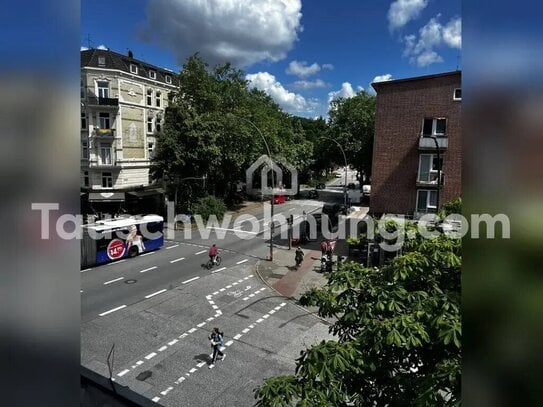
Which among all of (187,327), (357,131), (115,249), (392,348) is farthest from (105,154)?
(392,348)

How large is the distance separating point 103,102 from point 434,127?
2361 centimetres

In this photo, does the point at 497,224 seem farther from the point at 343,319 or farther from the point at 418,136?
the point at 418,136

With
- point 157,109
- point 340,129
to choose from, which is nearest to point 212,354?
point 157,109

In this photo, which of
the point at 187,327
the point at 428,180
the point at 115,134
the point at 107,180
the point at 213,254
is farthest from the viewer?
the point at 107,180

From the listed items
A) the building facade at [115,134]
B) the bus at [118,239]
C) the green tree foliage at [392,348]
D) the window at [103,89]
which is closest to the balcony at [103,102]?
the building facade at [115,134]

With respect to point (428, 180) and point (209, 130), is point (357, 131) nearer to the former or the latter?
point (209, 130)

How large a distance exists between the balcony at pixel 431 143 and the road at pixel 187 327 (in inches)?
458

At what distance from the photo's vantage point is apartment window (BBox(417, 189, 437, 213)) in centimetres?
2336

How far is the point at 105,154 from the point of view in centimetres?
3158

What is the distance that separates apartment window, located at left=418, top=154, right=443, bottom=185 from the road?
35.9ft

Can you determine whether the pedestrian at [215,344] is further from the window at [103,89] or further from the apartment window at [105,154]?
the window at [103,89]

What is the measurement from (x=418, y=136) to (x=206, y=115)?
1666cm

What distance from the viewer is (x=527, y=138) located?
109 cm

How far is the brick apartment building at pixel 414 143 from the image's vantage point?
22109 mm
